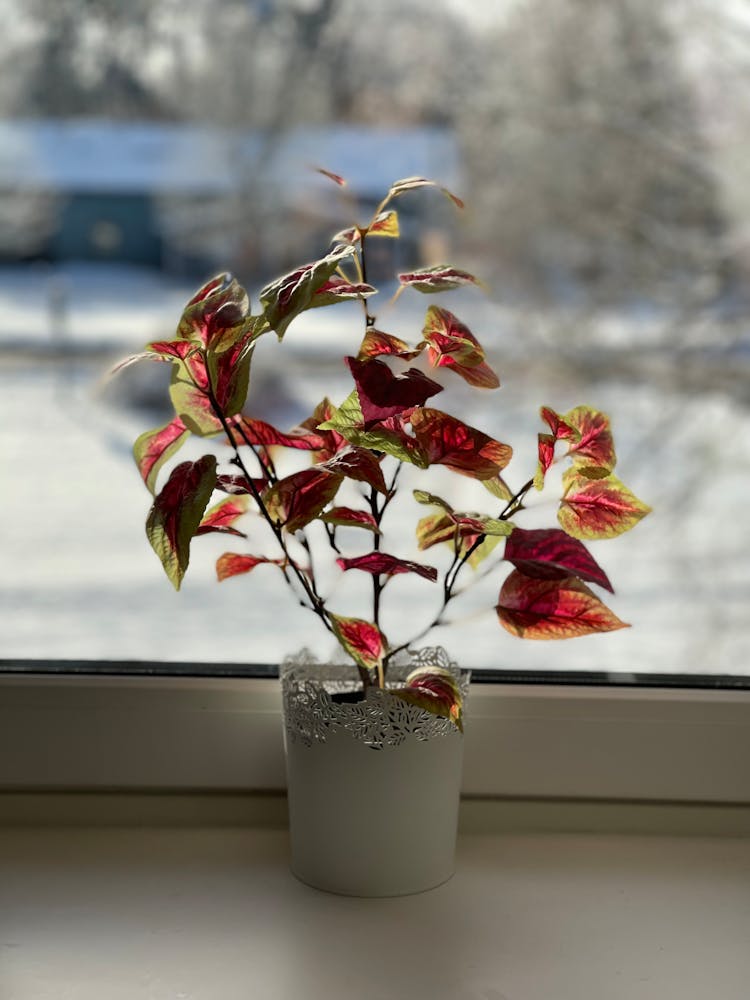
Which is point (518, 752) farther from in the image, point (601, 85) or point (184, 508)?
point (601, 85)

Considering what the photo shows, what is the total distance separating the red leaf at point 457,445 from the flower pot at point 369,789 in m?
0.16

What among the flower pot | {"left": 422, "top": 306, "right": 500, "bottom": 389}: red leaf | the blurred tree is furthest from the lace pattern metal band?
the blurred tree

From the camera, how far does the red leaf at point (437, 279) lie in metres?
0.69

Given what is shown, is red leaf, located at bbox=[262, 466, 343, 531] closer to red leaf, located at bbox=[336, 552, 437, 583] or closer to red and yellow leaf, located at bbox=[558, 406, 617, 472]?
red leaf, located at bbox=[336, 552, 437, 583]

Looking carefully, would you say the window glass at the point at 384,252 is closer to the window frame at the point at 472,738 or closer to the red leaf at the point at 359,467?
the window frame at the point at 472,738

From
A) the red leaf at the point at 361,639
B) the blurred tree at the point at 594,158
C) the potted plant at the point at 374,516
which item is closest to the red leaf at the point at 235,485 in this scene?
the potted plant at the point at 374,516

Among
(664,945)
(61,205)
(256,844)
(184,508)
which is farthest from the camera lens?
(61,205)

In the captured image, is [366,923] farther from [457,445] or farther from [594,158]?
[594,158]

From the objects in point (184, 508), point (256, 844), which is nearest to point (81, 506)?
point (256, 844)

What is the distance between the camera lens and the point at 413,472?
1065 mm

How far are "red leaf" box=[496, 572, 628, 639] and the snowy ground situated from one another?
31cm

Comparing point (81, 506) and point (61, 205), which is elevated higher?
point (61, 205)

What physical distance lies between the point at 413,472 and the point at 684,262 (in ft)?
1.15

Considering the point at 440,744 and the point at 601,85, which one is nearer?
the point at 440,744
